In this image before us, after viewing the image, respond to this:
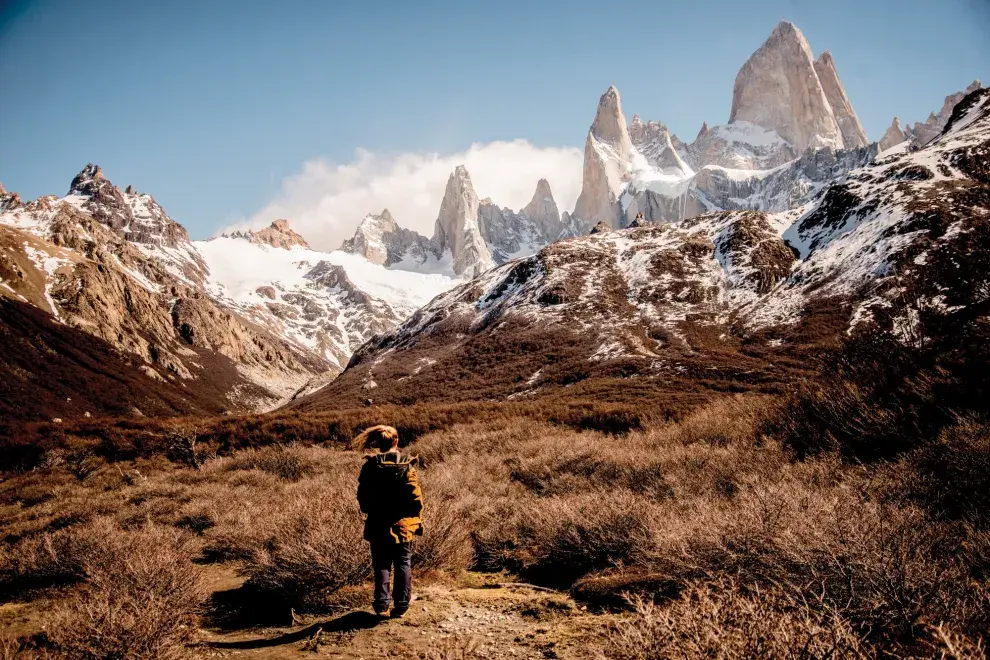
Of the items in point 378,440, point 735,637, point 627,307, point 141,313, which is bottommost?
point 735,637

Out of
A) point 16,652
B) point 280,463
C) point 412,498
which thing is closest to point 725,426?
point 412,498

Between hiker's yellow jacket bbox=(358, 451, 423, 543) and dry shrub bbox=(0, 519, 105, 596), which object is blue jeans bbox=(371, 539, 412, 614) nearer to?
hiker's yellow jacket bbox=(358, 451, 423, 543)

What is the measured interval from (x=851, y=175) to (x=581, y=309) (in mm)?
51152

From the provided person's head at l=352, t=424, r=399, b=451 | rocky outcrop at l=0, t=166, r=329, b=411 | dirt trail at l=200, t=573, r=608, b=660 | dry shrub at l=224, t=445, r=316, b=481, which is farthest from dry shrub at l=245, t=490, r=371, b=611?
rocky outcrop at l=0, t=166, r=329, b=411

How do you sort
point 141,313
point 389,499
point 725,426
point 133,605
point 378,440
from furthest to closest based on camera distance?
point 141,313
point 725,426
point 378,440
point 389,499
point 133,605

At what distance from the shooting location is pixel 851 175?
264ft

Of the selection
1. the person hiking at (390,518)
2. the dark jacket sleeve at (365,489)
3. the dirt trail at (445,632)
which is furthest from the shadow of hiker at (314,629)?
A: the dark jacket sleeve at (365,489)

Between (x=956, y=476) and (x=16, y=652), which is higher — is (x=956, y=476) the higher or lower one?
the higher one

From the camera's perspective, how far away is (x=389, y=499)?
5.49m

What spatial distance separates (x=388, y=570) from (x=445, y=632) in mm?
A: 948

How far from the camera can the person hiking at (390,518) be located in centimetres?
524

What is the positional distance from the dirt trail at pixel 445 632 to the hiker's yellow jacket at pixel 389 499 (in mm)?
823

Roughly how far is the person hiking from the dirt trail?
271 millimetres

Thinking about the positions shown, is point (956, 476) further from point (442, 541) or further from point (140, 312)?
point (140, 312)
